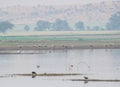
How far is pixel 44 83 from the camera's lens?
164 ft

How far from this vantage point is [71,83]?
4900 cm

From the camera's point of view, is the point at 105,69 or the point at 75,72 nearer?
the point at 75,72

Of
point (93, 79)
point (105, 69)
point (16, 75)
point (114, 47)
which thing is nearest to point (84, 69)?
point (105, 69)

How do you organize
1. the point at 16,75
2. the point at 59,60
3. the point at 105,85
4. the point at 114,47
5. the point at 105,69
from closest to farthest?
the point at 105,85
the point at 16,75
the point at 105,69
the point at 59,60
the point at 114,47

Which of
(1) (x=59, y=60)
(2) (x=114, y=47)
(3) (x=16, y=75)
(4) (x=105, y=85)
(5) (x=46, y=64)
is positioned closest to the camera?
(4) (x=105, y=85)

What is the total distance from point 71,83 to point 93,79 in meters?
2.40

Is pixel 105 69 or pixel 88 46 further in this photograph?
pixel 88 46

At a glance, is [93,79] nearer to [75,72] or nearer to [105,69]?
[75,72]

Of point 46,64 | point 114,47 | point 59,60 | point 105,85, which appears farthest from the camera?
point 114,47

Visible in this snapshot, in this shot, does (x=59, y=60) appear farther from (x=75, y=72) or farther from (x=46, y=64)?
(x=75, y=72)

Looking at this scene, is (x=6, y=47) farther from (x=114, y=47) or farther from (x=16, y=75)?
(x=16, y=75)

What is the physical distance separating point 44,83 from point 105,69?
47.4 feet

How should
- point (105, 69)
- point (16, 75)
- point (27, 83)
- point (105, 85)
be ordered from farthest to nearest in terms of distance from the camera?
point (105, 69) < point (16, 75) < point (27, 83) < point (105, 85)

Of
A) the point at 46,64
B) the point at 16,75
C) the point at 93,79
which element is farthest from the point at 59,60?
the point at 93,79
